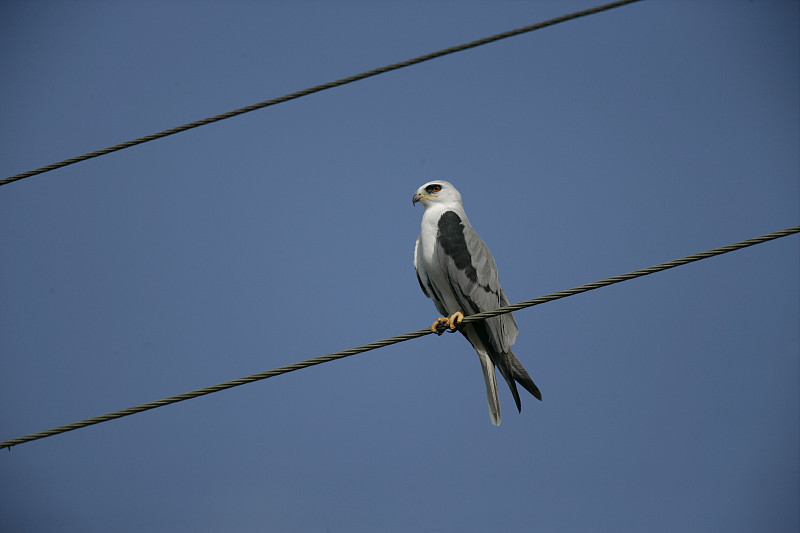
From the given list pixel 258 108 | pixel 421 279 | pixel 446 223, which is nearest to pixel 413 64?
pixel 258 108

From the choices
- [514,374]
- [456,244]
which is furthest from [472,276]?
[514,374]

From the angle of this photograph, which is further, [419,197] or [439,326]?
[419,197]

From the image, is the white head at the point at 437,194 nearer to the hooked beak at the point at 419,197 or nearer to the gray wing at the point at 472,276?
the hooked beak at the point at 419,197

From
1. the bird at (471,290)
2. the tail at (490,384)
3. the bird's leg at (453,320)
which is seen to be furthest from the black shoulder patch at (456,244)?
the tail at (490,384)

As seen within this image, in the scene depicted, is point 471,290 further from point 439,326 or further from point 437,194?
point 437,194

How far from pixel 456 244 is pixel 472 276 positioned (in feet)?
1.06

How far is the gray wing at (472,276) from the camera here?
5.68 meters

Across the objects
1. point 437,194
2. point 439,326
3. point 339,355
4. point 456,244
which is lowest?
point 339,355

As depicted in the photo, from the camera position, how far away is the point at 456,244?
5.80 m

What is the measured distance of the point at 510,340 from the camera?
5.71 metres

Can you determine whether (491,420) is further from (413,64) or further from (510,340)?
(413,64)

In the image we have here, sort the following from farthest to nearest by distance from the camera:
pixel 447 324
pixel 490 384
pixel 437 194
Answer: pixel 437 194
pixel 490 384
pixel 447 324

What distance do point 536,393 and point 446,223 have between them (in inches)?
69.5

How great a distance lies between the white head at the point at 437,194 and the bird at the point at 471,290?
596mm
